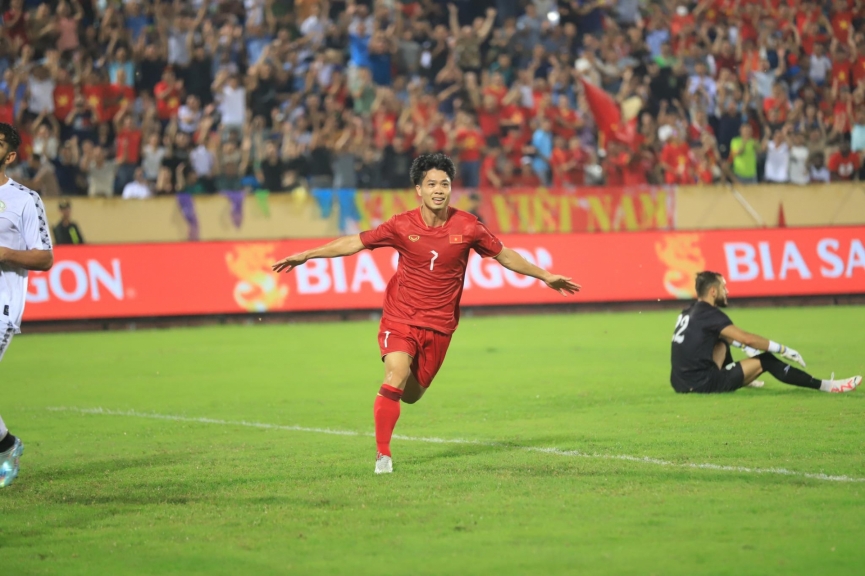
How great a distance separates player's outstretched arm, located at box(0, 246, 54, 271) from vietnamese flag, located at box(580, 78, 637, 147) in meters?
16.4

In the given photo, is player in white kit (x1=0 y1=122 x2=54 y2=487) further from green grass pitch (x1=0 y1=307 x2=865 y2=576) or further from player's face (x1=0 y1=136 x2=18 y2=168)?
green grass pitch (x1=0 y1=307 x2=865 y2=576)

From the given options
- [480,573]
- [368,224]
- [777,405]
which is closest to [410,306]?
[480,573]

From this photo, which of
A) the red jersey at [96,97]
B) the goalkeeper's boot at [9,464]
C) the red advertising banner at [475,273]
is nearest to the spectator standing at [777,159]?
the red advertising banner at [475,273]

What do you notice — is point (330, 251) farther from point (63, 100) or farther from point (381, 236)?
point (63, 100)

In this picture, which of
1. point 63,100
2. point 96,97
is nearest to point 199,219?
point 96,97

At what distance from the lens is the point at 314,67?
2255cm

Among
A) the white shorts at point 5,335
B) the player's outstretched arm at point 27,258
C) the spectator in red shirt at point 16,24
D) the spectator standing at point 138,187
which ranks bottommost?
the spectator standing at point 138,187

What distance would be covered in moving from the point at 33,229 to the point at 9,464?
1530mm

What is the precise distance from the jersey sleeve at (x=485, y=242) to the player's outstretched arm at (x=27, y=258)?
276cm

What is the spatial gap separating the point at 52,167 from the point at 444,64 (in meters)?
7.92

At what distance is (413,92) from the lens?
22.1 meters

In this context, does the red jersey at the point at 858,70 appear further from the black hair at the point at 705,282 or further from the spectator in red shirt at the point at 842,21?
the black hair at the point at 705,282

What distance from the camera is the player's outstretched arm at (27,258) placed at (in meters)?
6.62

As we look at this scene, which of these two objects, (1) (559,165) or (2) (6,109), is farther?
(1) (559,165)
